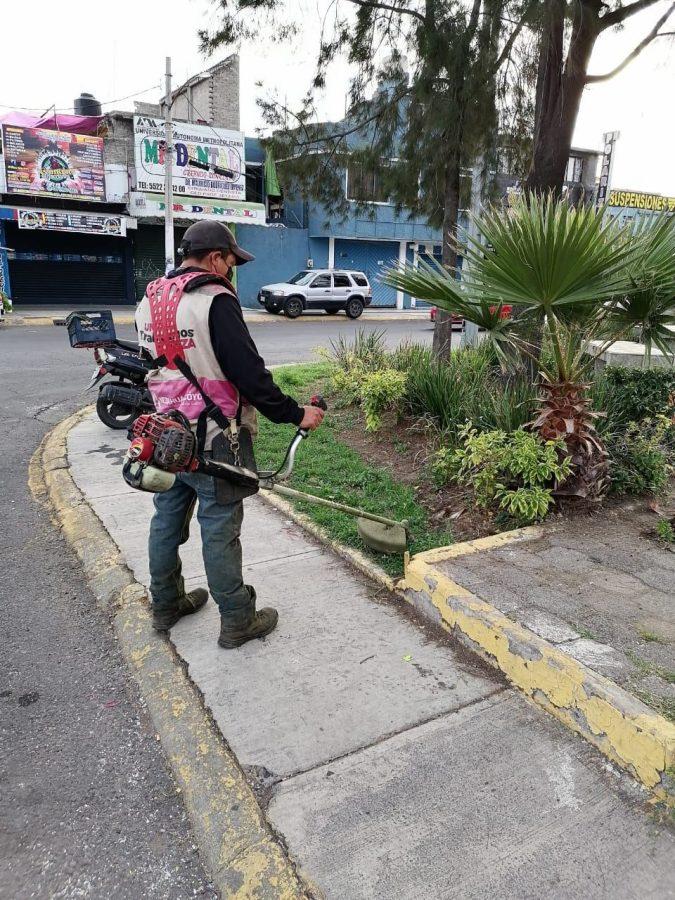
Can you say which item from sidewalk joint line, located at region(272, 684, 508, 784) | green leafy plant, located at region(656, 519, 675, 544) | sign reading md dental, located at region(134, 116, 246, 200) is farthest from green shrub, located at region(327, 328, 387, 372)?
sign reading md dental, located at region(134, 116, 246, 200)

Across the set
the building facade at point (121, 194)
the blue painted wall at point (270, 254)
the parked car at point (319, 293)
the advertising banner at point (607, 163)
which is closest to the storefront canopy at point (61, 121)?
the building facade at point (121, 194)

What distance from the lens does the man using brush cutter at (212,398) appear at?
8.93 ft

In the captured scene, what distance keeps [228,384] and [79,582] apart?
5.99 ft

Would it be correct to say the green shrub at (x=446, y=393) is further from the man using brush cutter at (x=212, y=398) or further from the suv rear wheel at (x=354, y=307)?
the suv rear wheel at (x=354, y=307)

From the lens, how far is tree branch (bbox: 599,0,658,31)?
536cm

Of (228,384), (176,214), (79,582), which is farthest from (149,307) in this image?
(176,214)

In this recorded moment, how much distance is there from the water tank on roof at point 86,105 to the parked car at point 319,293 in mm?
8462

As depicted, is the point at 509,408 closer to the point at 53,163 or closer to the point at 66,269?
the point at 53,163

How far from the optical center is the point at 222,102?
76.8ft

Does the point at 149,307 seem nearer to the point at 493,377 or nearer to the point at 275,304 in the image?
the point at 493,377

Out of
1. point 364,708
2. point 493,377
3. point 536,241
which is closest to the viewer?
point 364,708

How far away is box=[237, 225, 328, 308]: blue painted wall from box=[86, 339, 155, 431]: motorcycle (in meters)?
19.2

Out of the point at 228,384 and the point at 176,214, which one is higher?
the point at 176,214

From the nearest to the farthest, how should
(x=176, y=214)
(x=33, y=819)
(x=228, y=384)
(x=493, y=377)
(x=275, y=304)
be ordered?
(x=33, y=819)
(x=228, y=384)
(x=493, y=377)
(x=176, y=214)
(x=275, y=304)
